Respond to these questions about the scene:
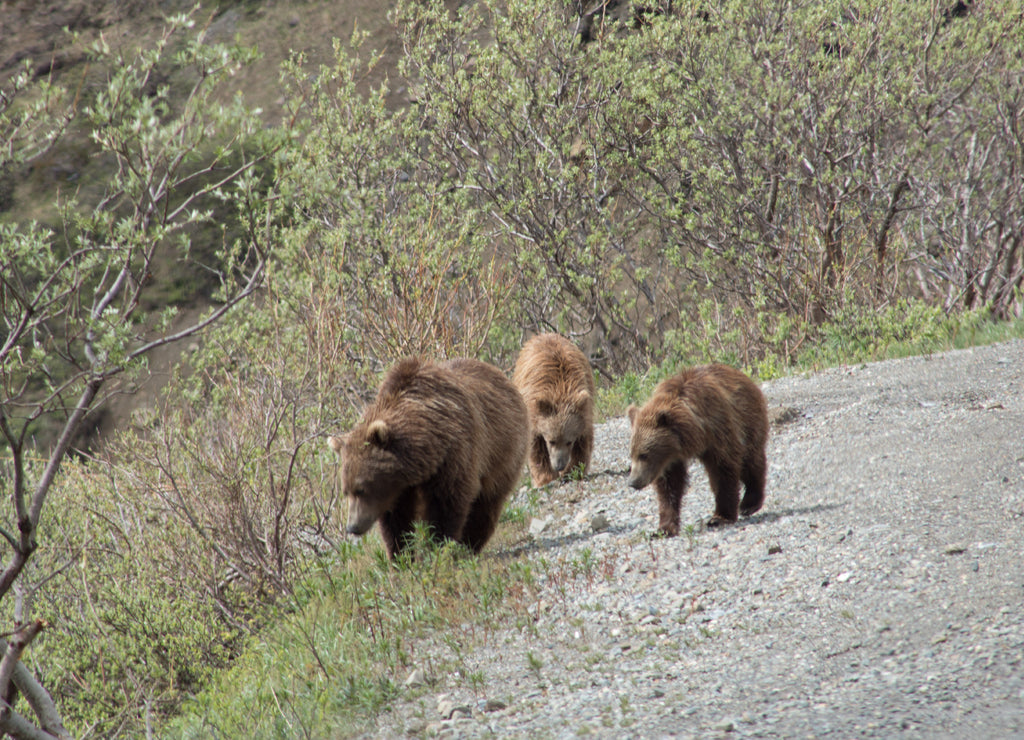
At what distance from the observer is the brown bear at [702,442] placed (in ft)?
20.3

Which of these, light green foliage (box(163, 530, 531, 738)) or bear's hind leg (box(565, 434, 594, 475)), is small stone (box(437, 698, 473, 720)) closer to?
light green foliage (box(163, 530, 531, 738))

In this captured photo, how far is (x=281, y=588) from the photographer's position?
23.5 ft

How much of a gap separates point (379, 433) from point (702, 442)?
209 centimetres

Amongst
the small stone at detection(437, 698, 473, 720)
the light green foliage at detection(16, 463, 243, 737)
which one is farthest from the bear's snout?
the light green foliage at detection(16, 463, 243, 737)

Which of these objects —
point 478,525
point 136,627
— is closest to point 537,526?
point 478,525

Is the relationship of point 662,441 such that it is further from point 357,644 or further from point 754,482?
point 357,644

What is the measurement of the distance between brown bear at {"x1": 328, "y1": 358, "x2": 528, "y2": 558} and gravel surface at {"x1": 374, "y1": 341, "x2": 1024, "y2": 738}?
568 millimetres

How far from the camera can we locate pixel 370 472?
5773mm

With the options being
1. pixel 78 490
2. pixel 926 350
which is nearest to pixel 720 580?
pixel 926 350

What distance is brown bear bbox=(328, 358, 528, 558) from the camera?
582 centimetres

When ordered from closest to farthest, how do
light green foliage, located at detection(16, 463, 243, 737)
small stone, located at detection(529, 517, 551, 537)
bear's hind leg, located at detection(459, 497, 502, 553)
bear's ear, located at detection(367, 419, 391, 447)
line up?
bear's ear, located at detection(367, 419, 391, 447) → bear's hind leg, located at detection(459, 497, 502, 553) → small stone, located at detection(529, 517, 551, 537) → light green foliage, located at detection(16, 463, 243, 737)

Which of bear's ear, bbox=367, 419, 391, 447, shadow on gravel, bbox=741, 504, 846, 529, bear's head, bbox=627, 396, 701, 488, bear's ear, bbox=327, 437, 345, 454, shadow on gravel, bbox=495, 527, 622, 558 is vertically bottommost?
shadow on gravel, bbox=495, 527, 622, 558

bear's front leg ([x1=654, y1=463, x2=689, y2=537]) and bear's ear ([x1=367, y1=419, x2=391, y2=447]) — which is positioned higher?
bear's ear ([x1=367, y1=419, x2=391, y2=447])

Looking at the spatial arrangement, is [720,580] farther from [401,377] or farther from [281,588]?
[281,588]
